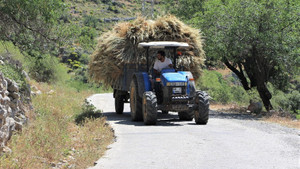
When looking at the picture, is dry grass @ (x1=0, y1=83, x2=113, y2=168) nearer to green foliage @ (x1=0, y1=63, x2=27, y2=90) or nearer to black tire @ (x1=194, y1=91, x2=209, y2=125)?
green foliage @ (x1=0, y1=63, x2=27, y2=90)

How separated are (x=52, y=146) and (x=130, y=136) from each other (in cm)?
190

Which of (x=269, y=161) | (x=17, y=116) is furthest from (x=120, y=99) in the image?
(x=269, y=161)

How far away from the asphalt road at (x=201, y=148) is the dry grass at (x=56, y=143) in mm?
444

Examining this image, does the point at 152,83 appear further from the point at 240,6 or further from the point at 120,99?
the point at 240,6

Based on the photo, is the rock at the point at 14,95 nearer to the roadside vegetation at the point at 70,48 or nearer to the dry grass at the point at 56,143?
the roadside vegetation at the point at 70,48

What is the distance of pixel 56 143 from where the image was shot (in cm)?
1121

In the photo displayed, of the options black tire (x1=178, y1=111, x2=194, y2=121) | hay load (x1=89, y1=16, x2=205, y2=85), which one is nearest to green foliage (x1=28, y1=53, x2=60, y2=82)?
hay load (x1=89, y1=16, x2=205, y2=85)

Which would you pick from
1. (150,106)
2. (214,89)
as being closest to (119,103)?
(150,106)

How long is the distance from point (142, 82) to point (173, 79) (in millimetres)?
1143

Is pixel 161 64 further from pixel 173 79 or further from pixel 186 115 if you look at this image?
pixel 186 115

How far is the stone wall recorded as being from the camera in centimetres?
954

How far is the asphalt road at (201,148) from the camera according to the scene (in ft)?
27.1

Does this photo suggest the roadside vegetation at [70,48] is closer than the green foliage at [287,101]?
Yes

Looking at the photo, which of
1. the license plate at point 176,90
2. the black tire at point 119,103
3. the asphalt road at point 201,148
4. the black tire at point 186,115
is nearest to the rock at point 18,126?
the asphalt road at point 201,148
